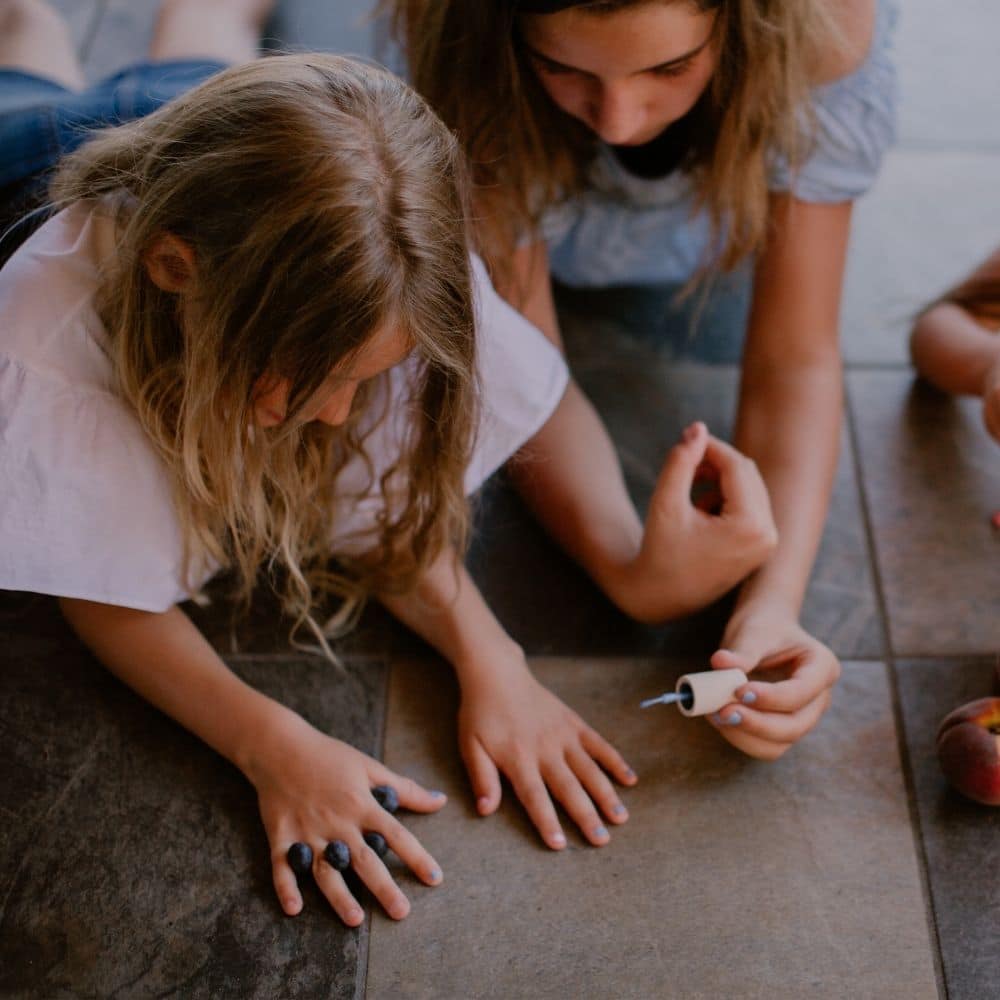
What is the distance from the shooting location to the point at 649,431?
135 cm

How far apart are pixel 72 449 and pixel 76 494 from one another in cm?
4

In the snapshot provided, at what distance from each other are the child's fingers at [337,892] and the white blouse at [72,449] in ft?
0.89

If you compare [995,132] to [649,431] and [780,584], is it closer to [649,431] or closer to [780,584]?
[649,431]

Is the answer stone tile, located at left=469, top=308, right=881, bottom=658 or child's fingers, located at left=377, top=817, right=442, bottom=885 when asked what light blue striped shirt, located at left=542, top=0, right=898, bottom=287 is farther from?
child's fingers, located at left=377, top=817, right=442, bottom=885

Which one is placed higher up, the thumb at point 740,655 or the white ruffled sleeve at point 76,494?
the white ruffled sleeve at point 76,494

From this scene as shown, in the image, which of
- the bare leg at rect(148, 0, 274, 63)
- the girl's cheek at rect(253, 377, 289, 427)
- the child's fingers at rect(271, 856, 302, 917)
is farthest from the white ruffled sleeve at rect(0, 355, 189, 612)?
the bare leg at rect(148, 0, 274, 63)

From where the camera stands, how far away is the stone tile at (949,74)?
1.66m

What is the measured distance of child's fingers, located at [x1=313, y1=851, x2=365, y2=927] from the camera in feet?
3.24

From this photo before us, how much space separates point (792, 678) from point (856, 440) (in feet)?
1.37

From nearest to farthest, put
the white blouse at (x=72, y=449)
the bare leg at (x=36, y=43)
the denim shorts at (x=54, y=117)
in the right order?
1. the white blouse at (x=72, y=449)
2. the denim shorts at (x=54, y=117)
3. the bare leg at (x=36, y=43)

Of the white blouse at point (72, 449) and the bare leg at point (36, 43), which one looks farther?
the bare leg at point (36, 43)

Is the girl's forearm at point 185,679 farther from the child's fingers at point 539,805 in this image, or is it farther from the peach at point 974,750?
the peach at point 974,750

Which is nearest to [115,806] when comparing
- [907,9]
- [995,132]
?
[995,132]

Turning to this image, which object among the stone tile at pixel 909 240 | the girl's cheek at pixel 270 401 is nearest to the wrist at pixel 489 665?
the girl's cheek at pixel 270 401
